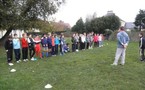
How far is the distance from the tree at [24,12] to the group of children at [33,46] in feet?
41.6

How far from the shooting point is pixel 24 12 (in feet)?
119

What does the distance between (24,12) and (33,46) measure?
18.5 metres

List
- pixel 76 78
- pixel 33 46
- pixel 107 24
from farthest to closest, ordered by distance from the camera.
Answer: pixel 107 24
pixel 33 46
pixel 76 78

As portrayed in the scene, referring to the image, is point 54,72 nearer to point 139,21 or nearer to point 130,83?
point 130,83

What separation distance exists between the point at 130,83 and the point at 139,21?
217ft

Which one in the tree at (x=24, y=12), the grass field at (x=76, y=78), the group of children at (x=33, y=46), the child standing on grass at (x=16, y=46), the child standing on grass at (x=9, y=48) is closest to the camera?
the grass field at (x=76, y=78)

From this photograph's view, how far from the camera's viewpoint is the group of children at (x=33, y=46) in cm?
1728

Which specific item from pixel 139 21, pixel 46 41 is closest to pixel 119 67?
pixel 46 41

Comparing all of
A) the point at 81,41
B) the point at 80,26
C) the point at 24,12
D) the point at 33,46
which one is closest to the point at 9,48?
the point at 33,46

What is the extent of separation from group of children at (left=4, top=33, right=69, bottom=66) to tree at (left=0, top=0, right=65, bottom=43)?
12.7 meters

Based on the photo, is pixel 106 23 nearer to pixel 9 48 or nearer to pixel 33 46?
pixel 33 46

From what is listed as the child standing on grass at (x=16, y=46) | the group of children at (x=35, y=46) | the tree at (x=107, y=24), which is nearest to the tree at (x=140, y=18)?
the tree at (x=107, y=24)

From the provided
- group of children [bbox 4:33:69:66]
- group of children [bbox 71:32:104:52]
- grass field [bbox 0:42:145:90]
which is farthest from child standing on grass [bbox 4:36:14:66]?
group of children [bbox 71:32:104:52]

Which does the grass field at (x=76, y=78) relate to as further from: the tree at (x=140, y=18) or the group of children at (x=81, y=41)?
the tree at (x=140, y=18)
